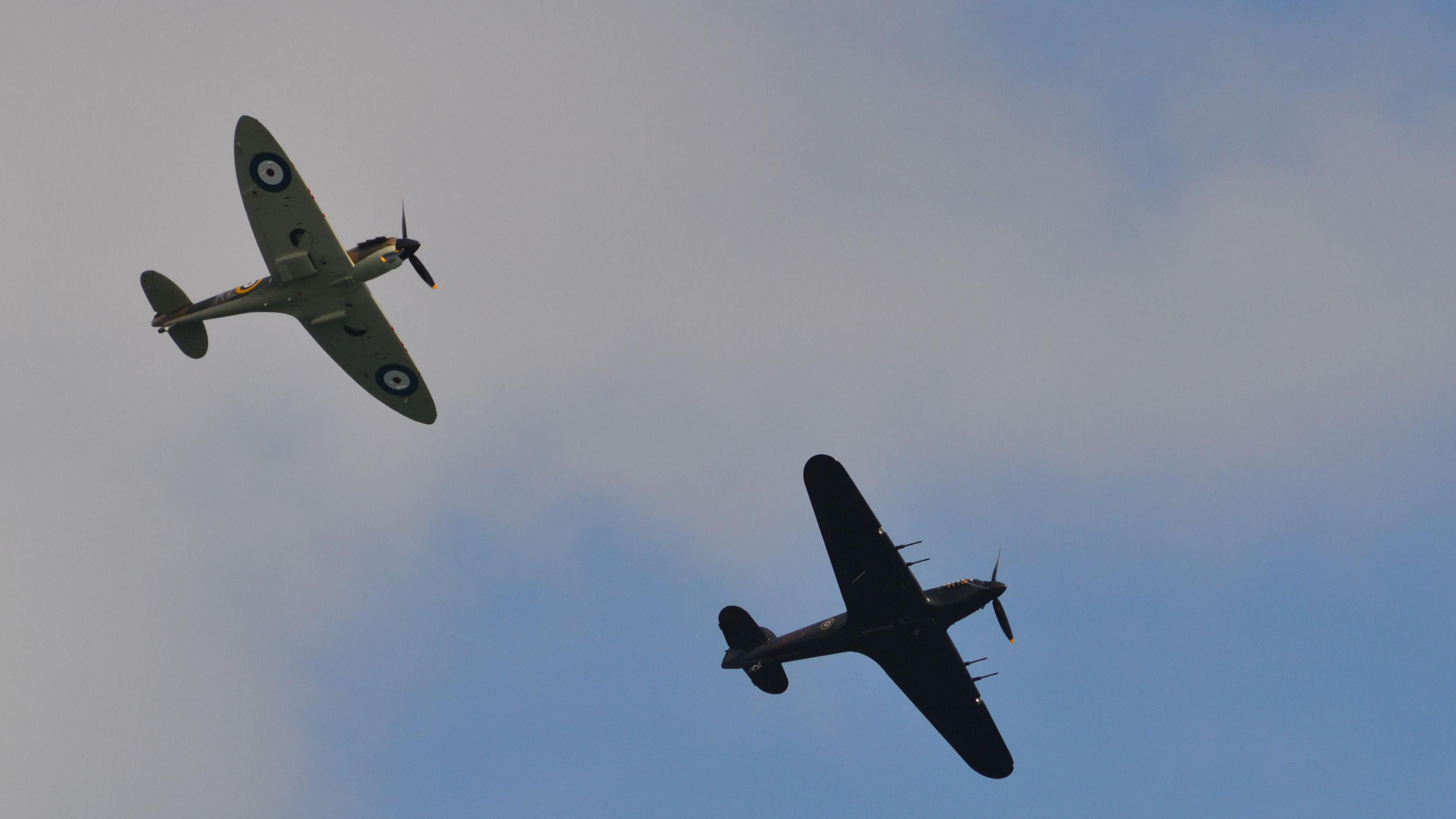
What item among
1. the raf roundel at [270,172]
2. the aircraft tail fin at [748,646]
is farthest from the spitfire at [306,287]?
the aircraft tail fin at [748,646]

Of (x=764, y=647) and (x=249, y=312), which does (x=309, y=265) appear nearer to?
(x=249, y=312)

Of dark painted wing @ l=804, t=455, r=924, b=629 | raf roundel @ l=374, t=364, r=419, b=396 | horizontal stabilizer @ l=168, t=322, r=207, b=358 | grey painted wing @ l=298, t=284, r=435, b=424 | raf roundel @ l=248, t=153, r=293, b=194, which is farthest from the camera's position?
raf roundel @ l=374, t=364, r=419, b=396

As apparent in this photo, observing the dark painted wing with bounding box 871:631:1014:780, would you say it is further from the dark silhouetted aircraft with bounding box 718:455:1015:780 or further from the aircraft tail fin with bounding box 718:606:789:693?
the aircraft tail fin with bounding box 718:606:789:693

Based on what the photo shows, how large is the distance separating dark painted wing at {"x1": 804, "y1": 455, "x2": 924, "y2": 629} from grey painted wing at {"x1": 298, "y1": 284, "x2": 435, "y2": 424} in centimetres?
1748

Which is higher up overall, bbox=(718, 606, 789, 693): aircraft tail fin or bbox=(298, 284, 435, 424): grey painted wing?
bbox=(298, 284, 435, 424): grey painted wing

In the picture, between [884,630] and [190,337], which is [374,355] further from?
[884,630]

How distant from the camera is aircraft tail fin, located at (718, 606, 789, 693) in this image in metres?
54.9

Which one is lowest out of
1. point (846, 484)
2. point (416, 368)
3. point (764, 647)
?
point (764, 647)

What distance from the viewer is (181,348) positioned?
2221 inches

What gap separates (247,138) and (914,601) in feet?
89.9

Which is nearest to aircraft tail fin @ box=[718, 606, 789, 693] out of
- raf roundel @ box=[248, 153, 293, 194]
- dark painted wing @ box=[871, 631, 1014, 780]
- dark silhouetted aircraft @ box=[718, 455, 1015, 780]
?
dark silhouetted aircraft @ box=[718, 455, 1015, 780]

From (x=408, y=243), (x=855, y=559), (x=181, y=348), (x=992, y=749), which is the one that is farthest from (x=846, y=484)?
(x=181, y=348)

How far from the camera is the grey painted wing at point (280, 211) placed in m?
52.4

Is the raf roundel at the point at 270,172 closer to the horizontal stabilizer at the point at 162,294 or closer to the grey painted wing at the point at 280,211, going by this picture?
the grey painted wing at the point at 280,211
